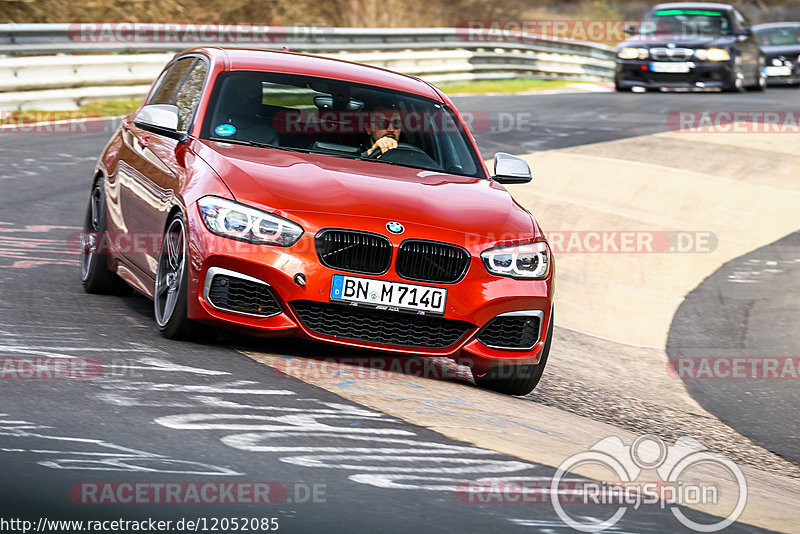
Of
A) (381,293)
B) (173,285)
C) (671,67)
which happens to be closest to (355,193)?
(381,293)

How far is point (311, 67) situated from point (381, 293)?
217cm

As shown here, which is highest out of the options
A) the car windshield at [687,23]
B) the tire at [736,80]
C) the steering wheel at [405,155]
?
the steering wheel at [405,155]

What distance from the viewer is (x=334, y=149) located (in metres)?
7.11

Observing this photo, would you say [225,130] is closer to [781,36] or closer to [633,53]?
[633,53]

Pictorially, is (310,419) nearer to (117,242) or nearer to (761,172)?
(117,242)

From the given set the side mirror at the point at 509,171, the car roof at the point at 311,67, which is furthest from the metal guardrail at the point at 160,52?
the side mirror at the point at 509,171

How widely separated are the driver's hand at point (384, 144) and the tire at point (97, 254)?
5.95ft

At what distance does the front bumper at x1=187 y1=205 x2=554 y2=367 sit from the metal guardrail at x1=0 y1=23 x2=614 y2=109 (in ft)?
36.9

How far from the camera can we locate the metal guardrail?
1648cm

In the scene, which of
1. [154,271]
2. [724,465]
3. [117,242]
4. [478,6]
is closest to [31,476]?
[154,271]

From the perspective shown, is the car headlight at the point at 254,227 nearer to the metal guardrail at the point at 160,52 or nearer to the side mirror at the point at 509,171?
the side mirror at the point at 509,171

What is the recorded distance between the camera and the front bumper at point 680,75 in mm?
23875

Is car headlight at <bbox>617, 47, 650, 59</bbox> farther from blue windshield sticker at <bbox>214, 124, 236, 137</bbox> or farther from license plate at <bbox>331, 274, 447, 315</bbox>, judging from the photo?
license plate at <bbox>331, 274, 447, 315</bbox>

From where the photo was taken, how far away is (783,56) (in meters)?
30.2
